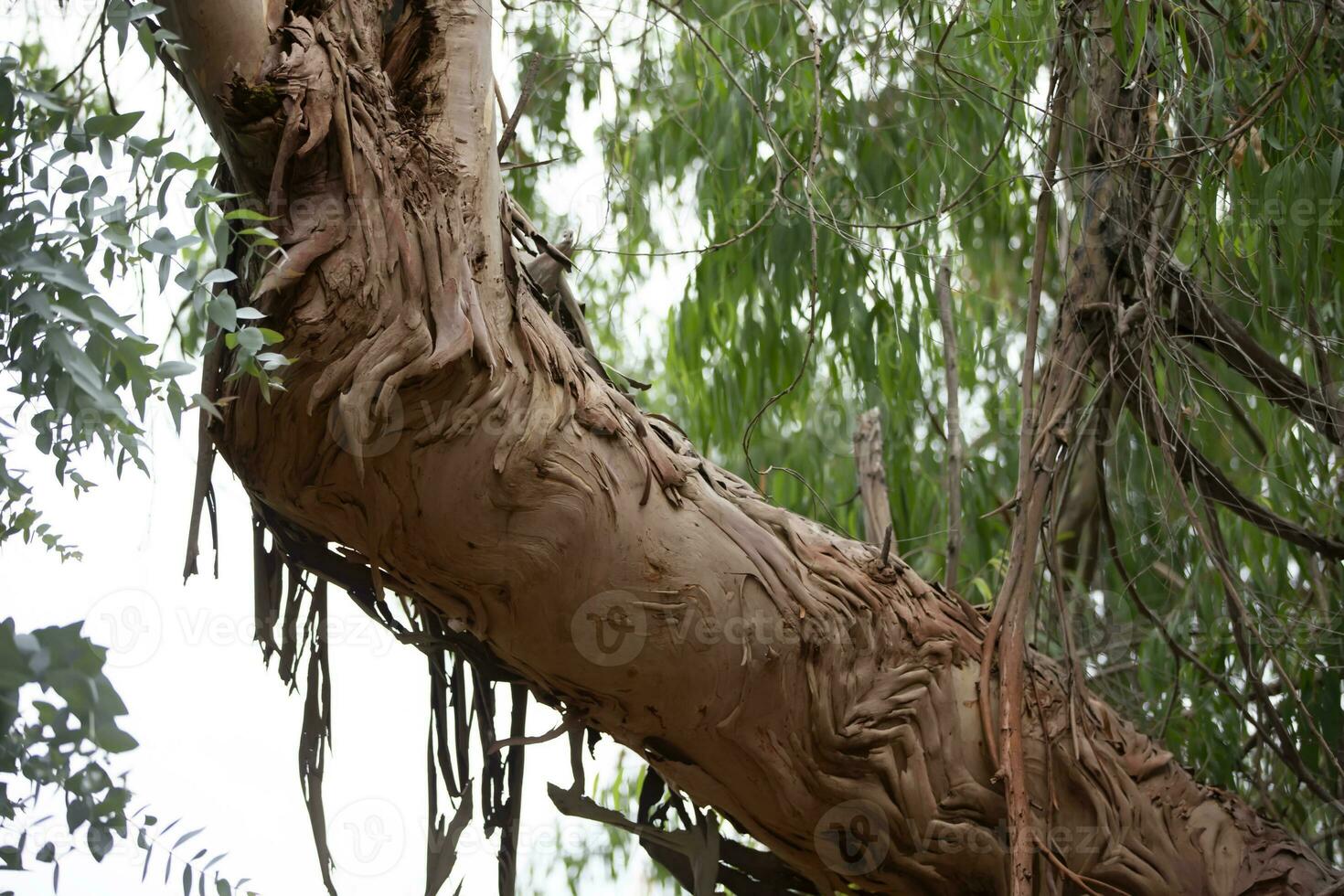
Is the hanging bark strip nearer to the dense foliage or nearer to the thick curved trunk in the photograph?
the dense foliage

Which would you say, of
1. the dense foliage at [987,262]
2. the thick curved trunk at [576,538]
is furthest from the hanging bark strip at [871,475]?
the thick curved trunk at [576,538]

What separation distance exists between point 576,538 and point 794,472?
0.43 meters

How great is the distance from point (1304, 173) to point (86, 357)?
1.36 m

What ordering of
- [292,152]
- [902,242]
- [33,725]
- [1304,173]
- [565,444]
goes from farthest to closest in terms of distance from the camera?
[902,242] < [1304,173] < [565,444] < [292,152] < [33,725]

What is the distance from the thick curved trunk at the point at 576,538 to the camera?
3.07 feet

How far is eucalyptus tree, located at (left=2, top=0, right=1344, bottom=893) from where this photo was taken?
956 mm

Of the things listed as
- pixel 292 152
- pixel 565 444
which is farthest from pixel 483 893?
pixel 292 152

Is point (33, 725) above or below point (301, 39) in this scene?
below

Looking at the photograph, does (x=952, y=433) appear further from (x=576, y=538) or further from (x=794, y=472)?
(x=576, y=538)

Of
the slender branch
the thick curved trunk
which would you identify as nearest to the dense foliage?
the slender branch

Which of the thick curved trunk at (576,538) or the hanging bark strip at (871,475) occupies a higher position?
the hanging bark strip at (871,475)

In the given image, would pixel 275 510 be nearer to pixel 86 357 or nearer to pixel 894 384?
pixel 86 357

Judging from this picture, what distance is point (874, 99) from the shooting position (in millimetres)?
1981

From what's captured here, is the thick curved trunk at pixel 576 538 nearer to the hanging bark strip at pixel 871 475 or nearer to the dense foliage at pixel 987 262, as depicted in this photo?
the dense foliage at pixel 987 262
